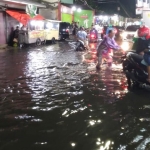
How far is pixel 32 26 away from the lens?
863 inches

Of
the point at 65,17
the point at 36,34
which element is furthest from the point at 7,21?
the point at 65,17

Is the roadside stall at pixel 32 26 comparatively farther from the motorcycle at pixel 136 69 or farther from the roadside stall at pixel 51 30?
the motorcycle at pixel 136 69

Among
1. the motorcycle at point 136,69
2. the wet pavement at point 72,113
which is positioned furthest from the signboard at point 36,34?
the motorcycle at point 136,69

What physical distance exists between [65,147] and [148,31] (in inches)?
152

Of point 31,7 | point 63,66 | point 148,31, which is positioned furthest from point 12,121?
point 31,7

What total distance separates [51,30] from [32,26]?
3.80 meters

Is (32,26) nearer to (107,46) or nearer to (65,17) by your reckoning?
(65,17)

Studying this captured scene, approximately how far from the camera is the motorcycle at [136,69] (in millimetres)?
6477

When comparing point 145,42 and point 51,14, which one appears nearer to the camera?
point 145,42

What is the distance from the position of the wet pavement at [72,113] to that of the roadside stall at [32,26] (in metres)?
12.0

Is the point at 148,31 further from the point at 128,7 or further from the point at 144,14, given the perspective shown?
the point at 128,7

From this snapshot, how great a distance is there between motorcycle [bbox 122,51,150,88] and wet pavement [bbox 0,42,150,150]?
0.33 m

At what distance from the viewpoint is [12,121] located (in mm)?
4805

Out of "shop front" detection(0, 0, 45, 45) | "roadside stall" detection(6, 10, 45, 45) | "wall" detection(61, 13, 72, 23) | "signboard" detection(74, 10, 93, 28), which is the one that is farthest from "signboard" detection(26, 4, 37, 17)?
"signboard" detection(74, 10, 93, 28)
